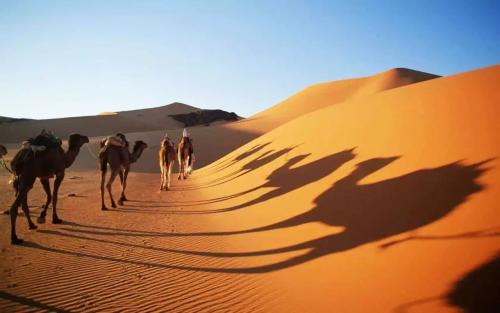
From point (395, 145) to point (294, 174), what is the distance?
3552 millimetres

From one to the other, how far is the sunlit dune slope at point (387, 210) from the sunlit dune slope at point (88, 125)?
5679 centimetres

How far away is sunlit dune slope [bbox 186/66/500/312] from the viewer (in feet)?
14.0

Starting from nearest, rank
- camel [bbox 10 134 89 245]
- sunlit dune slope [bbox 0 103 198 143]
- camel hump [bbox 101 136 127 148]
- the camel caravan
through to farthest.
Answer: camel [bbox 10 134 89 245], the camel caravan, camel hump [bbox 101 136 127 148], sunlit dune slope [bbox 0 103 198 143]

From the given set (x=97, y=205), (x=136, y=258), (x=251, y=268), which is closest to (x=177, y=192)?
(x=97, y=205)

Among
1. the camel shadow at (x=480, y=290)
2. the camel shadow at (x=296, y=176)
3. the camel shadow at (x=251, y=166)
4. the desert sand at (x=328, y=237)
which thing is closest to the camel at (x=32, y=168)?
the desert sand at (x=328, y=237)

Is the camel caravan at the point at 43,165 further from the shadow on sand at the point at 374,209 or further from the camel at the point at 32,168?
the shadow on sand at the point at 374,209

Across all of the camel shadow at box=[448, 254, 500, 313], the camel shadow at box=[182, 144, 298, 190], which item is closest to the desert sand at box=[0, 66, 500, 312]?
the camel shadow at box=[448, 254, 500, 313]

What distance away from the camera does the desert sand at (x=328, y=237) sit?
4.34 meters

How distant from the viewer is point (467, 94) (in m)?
8.29

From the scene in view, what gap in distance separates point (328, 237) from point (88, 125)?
69.4 m

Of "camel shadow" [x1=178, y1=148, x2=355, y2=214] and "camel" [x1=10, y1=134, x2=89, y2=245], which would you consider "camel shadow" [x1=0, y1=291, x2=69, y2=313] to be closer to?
"camel" [x1=10, y1=134, x2=89, y2=245]

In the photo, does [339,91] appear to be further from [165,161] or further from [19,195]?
[19,195]

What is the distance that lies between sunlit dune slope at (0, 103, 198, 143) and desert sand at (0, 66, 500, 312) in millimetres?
54713


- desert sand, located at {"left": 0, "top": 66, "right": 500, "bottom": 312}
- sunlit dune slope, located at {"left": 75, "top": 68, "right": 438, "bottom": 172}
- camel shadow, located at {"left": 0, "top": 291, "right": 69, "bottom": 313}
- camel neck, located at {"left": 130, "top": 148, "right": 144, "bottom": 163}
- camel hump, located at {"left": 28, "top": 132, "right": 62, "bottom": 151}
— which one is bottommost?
camel shadow, located at {"left": 0, "top": 291, "right": 69, "bottom": 313}
